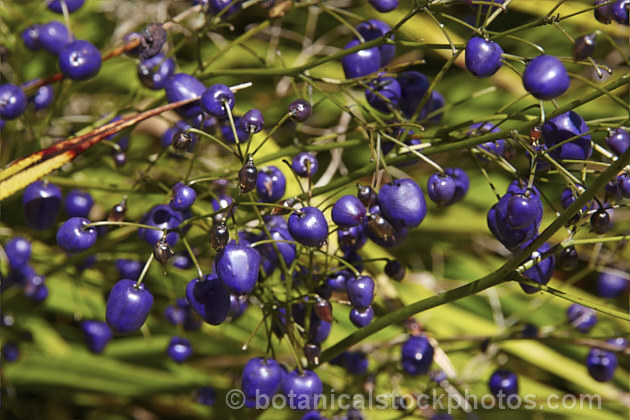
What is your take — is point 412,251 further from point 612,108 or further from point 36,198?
point 36,198

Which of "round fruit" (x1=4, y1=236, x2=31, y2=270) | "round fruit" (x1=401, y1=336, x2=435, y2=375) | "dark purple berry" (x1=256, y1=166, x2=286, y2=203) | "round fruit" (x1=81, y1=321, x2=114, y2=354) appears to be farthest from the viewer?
"round fruit" (x1=81, y1=321, x2=114, y2=354)

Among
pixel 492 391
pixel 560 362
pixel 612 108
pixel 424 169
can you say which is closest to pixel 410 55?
pixel 424 169

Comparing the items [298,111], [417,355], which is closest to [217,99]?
[298,111]

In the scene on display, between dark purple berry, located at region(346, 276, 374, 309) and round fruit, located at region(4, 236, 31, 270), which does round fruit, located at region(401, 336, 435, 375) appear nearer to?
dark purple berry, located at region(346, 276, 374, 309)

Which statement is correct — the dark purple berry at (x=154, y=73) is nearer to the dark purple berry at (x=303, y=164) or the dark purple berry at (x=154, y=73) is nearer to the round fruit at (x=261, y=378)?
the dark purple berry at (x=303, y=164)

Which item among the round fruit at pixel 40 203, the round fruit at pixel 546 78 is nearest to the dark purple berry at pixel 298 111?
the round fruit at pixel 546 78

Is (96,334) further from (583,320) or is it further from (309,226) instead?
(583,320)

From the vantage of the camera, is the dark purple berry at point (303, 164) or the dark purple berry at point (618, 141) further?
the dark purple berry at point (303, 164)

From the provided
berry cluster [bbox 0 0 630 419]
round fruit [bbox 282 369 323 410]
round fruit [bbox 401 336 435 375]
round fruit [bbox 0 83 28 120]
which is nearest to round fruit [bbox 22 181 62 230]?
berry cluster [bbox 0 0 630 419]
